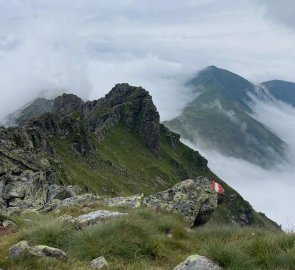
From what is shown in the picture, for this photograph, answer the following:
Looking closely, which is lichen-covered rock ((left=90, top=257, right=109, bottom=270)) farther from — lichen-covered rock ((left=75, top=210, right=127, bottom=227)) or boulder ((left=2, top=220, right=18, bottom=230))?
boulder ((left=2, top=220, right=18, bottom=230))

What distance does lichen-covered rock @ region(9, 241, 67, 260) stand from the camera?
483 inches

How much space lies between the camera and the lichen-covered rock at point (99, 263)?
478 inches

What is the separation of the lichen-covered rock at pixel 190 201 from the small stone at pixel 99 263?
10.2 meters

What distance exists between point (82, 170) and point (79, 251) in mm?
158464

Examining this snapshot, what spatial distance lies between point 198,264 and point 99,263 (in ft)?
9.07

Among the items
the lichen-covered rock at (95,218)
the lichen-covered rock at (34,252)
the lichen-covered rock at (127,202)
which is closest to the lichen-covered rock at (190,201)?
the lichen-covered rock at (127,202)

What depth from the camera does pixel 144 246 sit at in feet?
47.8

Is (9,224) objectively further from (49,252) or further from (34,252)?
(34,252)

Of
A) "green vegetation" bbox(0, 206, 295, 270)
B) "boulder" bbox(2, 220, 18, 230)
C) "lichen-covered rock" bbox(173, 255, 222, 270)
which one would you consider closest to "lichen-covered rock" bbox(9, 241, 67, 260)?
"green vegetation" bbox(0, 206, 295, 270)

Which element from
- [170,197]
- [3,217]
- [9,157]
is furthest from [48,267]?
[9,157]

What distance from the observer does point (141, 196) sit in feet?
80.5

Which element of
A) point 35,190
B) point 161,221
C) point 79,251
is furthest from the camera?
point 35,190

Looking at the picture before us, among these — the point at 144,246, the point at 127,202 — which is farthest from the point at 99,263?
the point at 127,202

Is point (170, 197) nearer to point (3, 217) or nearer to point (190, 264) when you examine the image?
point (3, 217)
